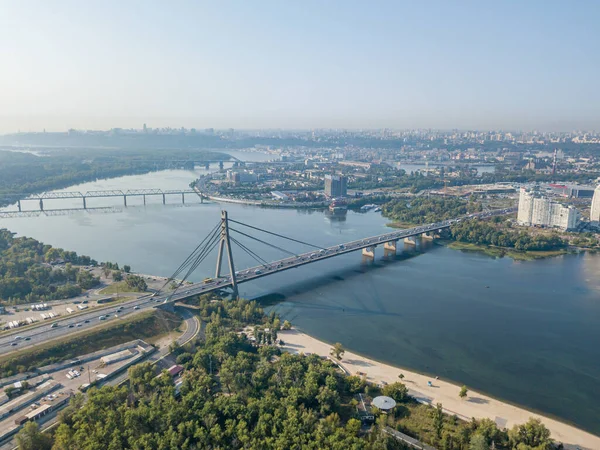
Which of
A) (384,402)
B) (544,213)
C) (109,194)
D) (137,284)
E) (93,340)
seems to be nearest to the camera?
(384,402)

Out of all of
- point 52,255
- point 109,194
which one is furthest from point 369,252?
point 109,194

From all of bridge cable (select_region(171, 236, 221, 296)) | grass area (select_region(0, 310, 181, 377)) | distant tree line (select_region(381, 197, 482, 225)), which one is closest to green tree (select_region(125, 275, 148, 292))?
bridge cable (select_region(171, 236, 221, 296))

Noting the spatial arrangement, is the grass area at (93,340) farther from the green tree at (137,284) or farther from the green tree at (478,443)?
the green tree at (478,443)

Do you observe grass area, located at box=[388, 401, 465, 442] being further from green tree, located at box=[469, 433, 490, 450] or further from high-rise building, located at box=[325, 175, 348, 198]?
high-rise building, located at box=[325, 175, 348, 198]

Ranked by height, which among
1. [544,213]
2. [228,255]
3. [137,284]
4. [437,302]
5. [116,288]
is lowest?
[437,302]

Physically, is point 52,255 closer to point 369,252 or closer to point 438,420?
point 369,252
